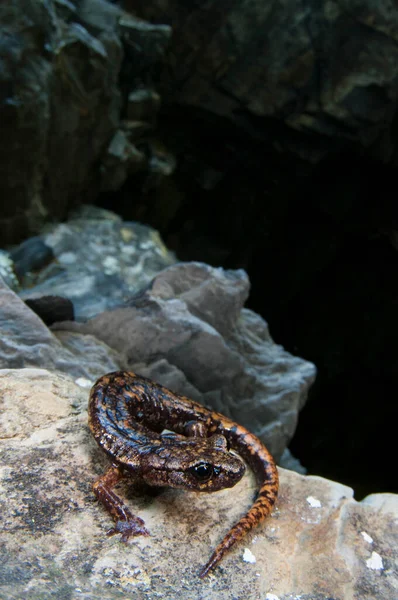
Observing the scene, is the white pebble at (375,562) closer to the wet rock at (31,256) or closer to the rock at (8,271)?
the rock at (8,271)

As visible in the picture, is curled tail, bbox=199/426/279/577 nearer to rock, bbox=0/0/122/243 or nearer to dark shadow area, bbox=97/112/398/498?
rock, bbox=0/0/122/243

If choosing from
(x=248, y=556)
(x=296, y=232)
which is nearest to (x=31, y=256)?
(x=248, y=556)

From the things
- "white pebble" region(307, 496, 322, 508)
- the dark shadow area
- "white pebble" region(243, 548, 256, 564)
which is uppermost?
"white pebble" region(243, 548, 256, 564)

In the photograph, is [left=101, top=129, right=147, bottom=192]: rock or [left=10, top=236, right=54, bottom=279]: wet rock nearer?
[left=10, top=236, right=54, bottom=279]: wet rock

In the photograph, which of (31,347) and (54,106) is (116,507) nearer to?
(31,347)

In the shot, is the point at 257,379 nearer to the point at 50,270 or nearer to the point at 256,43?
the point at 50,270

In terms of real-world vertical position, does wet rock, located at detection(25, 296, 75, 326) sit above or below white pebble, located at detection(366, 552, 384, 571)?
below

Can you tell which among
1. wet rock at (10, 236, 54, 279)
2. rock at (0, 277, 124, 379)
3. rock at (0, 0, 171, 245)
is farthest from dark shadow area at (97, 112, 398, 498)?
rock at (0, 277, 124, 379)
